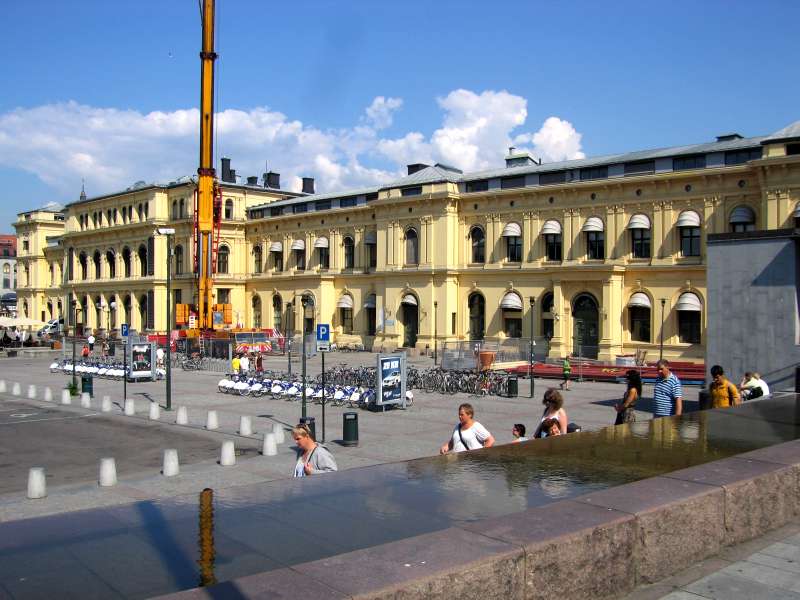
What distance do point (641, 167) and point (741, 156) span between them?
5863mm

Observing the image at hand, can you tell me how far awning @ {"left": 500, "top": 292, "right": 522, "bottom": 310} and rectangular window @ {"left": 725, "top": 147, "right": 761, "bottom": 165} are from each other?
52.1 ft

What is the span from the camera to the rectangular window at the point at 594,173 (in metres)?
47.9

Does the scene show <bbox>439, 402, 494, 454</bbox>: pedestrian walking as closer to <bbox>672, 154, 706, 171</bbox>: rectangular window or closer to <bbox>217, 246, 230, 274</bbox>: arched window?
<bbox>672, 154, 706, 171</bbox>: rectangular window

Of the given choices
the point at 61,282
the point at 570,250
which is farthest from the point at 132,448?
the point at 61,282

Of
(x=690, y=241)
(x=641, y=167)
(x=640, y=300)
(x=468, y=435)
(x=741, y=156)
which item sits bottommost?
(x=468, y=435)

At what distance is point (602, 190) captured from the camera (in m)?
47.7

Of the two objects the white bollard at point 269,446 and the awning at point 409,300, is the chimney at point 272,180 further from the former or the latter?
the white bollard at point 269,446

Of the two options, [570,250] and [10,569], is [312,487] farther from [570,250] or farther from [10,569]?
[570,250]

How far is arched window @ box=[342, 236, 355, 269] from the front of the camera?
6328 centimetres

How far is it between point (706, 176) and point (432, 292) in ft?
67.7

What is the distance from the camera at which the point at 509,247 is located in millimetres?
53250

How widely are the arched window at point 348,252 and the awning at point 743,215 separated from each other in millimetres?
30987

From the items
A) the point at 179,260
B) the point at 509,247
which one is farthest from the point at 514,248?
the point at 179,260

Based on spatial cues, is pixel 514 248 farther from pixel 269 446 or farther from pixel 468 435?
pixel 468 435
